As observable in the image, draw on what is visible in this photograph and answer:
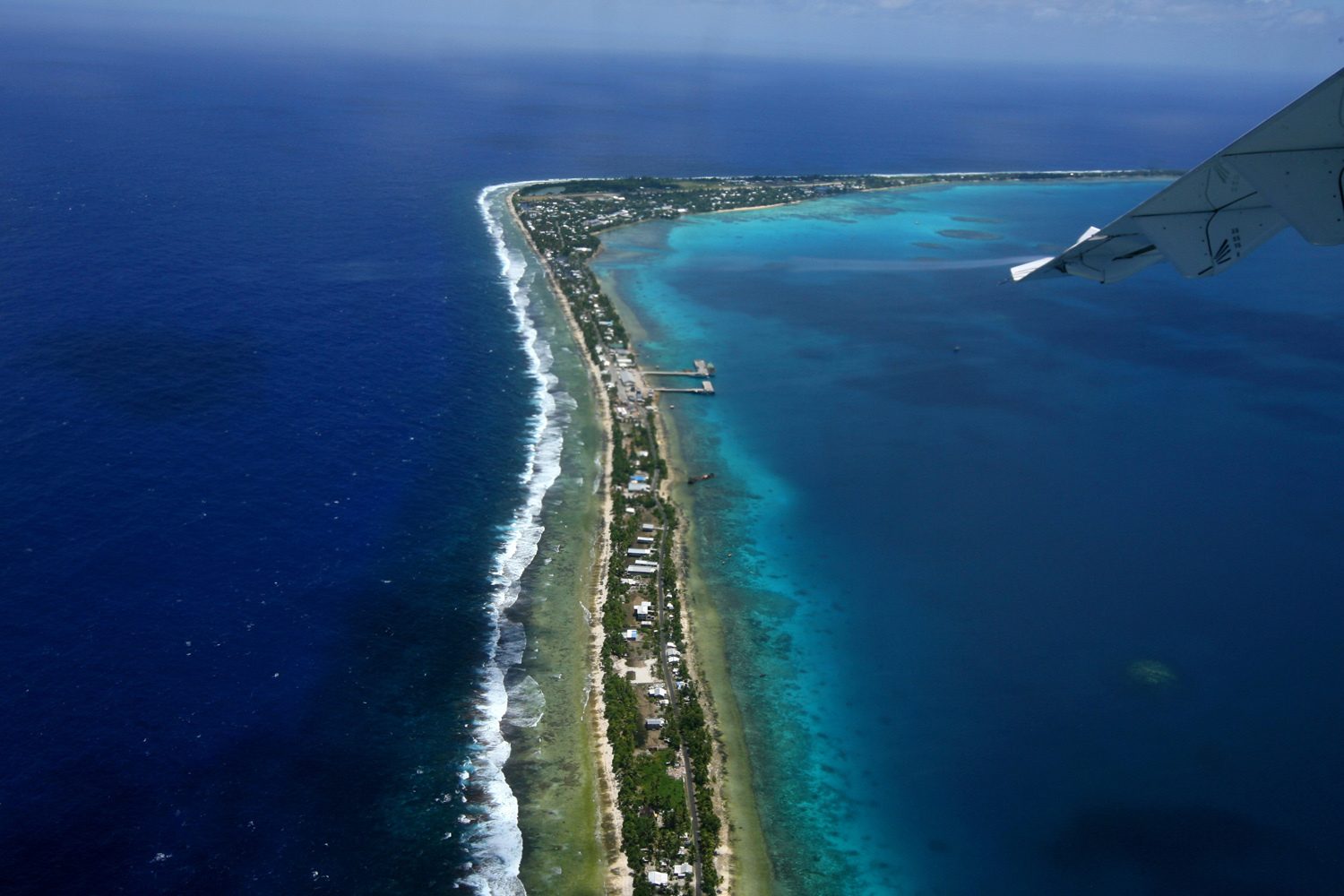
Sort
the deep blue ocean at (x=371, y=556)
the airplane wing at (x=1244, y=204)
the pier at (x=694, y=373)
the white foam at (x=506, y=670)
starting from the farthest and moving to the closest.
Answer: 1. the pier at (x=694, y=373)
2. the deep blue ocean at (x=371, y=556)
3. the white foam at (x=506, y=670)
4. the airplane wing at (x=1244, y=204)

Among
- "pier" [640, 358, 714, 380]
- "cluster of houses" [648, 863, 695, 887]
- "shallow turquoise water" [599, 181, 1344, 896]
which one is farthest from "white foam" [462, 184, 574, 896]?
"shallow turquoise water" [599, 181, 1344, 896]

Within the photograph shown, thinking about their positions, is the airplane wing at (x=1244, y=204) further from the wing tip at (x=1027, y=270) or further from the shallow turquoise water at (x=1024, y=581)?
the shallow turquoise water at (x=1024, y=581)

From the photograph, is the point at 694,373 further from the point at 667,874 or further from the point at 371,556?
the point at 667,874

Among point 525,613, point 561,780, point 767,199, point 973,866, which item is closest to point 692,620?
point 525,613

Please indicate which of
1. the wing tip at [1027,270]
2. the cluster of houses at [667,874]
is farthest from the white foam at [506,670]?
the wing tip at [1027,270]

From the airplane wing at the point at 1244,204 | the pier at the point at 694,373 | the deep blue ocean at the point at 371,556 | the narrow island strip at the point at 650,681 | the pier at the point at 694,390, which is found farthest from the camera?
the pier at the point at 694,373

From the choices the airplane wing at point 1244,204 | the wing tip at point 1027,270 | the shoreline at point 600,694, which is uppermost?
the airplane wing at point 1244,204

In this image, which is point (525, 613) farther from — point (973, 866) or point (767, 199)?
point (767, 199)
